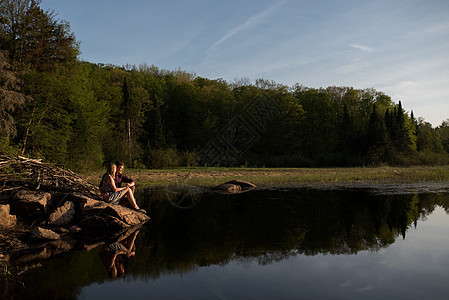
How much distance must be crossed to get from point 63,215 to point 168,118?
5804 cm

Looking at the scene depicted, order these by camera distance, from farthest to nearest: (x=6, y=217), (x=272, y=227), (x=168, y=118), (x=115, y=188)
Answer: (x=168, y=118) → (x=115, y=188) → (x=272, y=227) → (x=6, y=217)

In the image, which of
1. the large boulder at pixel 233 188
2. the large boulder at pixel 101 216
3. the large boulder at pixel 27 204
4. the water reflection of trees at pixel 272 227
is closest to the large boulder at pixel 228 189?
the large boulder at pixel 233 188

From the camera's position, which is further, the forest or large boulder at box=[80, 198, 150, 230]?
the forest

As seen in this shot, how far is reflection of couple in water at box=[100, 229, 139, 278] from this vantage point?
606cm

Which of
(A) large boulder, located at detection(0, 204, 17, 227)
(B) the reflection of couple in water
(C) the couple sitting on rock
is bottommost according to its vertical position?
(B) the reflection of couple in water

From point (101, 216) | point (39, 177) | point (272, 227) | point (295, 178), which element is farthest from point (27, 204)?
point (295, 178)

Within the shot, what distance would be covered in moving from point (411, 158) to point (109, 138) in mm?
41899

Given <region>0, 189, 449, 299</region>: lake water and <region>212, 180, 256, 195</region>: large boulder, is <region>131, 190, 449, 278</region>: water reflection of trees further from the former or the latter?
<region>212, 180, 256, 195</region>: large boulder

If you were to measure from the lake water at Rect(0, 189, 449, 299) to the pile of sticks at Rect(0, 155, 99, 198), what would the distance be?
2887 mm

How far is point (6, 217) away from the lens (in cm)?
866

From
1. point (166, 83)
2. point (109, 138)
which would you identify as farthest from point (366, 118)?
point (109, 138)

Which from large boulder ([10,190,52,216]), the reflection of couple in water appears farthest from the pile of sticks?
the reflection of couple in water

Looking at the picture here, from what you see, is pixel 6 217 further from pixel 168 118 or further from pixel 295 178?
pixel 168 118

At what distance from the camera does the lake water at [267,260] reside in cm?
512
